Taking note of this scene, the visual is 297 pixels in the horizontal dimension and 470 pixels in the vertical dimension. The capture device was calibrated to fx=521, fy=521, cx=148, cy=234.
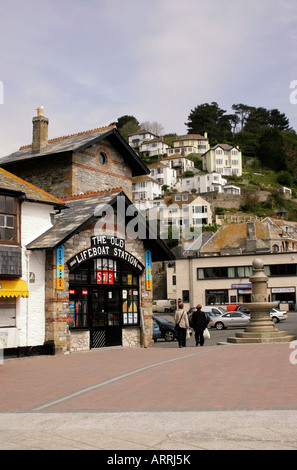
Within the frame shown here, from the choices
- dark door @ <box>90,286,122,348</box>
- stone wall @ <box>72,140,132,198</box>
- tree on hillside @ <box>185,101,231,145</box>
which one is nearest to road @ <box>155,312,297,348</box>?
dark door @ <box>90,286,122,348</box>

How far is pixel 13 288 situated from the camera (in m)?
16.2

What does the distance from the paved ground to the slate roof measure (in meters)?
4.22

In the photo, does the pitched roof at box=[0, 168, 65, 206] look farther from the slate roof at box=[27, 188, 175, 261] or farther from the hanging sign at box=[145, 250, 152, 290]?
the hanging sign at box=[145, 250, 152, 290]

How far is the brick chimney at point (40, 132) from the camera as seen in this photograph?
26141mm

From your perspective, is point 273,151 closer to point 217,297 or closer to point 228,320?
point 217,297

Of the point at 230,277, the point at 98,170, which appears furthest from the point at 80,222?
the point at 230,277

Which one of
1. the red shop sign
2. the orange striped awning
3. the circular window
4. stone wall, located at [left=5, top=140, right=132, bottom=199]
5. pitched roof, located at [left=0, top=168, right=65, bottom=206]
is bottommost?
the orange striped awning

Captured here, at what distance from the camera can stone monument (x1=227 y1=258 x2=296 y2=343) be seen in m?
18.7

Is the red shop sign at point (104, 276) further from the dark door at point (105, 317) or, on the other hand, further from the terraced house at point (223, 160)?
the terraced house at point (223, 160)

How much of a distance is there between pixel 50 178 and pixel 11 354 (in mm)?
10983

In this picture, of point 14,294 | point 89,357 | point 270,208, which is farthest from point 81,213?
point 270,208

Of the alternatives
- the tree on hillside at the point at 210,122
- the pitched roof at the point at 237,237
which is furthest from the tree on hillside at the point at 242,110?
the pitched roof at the point at 237,237

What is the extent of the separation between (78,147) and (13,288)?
9.25 metres
